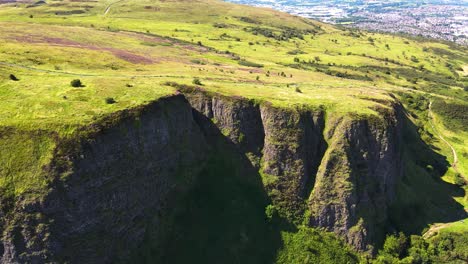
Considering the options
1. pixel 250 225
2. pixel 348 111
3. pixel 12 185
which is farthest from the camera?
pixel 348 111

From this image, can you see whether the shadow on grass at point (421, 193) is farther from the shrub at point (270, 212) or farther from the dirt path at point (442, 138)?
the shrub at point (270, 212)

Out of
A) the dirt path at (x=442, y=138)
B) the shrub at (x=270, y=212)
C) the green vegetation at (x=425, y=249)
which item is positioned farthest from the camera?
the dirt path at (x=442, y=138)

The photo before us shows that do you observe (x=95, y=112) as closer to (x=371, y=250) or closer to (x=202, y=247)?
(x=202, y=247)

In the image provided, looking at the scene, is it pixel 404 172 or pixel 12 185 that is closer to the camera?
pixel 12 185

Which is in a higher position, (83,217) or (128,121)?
(128,121)

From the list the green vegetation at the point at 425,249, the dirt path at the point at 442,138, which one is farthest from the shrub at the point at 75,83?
the dirt path at the point at 442,138

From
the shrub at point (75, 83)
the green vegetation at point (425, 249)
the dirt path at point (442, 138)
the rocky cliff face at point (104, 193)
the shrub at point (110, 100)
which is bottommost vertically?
the green vegetation at point (425, 249)

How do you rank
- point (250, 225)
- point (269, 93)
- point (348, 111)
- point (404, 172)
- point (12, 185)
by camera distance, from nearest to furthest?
point (12, 185), point (250, 225), point (348, 111), point (269, 93), point (404, 172)

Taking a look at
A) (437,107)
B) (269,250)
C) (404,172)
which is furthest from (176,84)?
(437,107)
